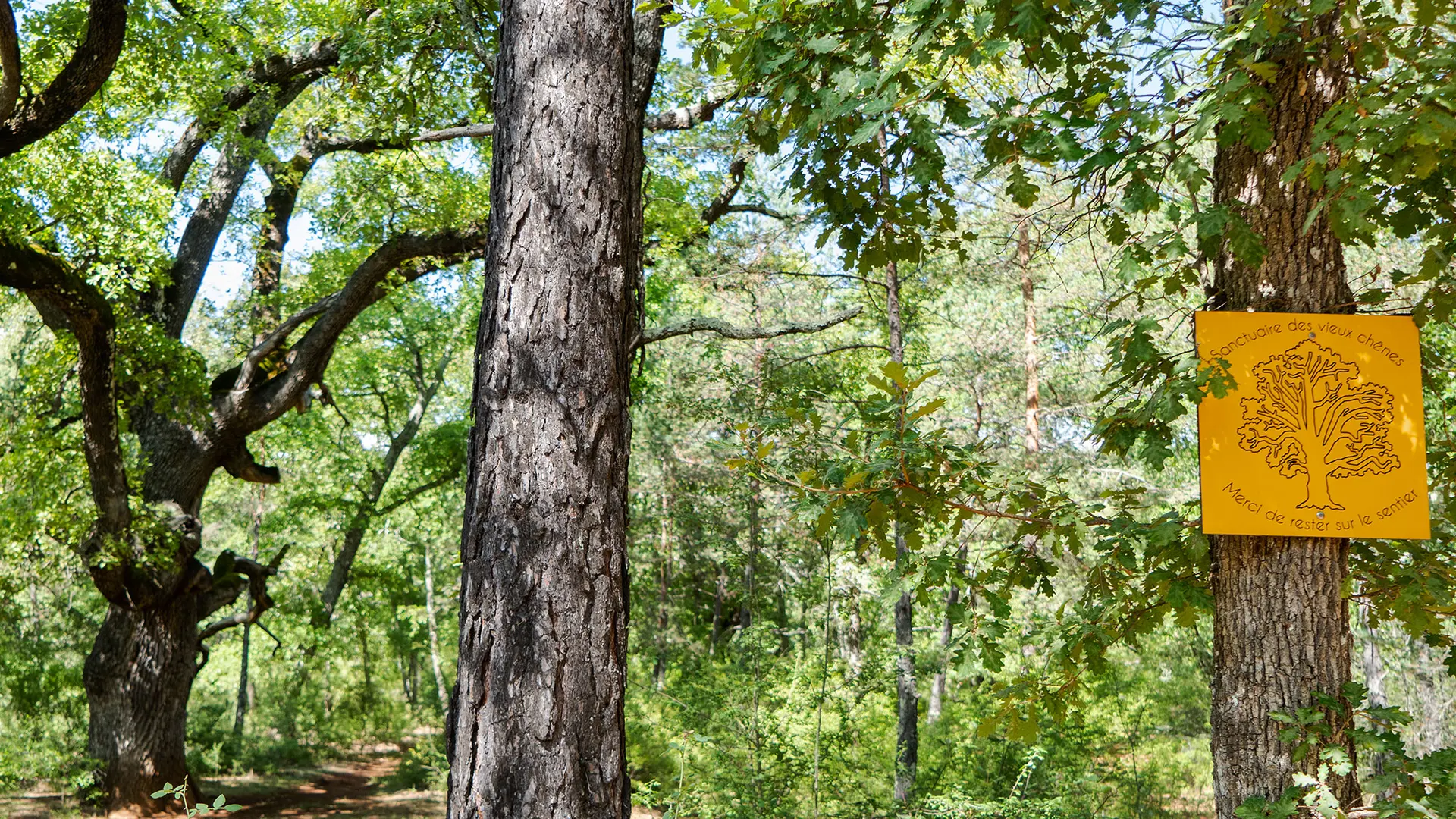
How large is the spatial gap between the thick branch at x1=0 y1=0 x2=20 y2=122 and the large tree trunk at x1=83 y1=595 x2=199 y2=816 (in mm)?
5733

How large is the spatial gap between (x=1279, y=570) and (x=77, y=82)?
6.81 m

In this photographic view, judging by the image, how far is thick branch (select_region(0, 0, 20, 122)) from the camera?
4.97 metres

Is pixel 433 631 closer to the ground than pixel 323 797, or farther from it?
farther from it

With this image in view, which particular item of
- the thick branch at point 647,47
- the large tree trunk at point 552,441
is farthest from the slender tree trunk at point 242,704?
the large tree trunk at point 552,441

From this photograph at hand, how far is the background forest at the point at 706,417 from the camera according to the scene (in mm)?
3330

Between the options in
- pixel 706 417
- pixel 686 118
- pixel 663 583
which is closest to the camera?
pixel 686 118

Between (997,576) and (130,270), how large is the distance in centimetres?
809

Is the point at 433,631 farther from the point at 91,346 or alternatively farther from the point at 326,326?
the point at 91,346

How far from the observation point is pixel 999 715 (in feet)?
10.6

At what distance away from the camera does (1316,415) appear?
2.81 meters

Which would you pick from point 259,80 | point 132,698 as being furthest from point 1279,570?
point 132,698

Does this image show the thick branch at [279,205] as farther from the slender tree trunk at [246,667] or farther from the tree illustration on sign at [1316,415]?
the tree illustration on sign at [1316,415]

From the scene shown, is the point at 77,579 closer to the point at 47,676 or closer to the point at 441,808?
the point at 47,676

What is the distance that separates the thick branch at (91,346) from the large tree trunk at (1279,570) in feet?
25.8
